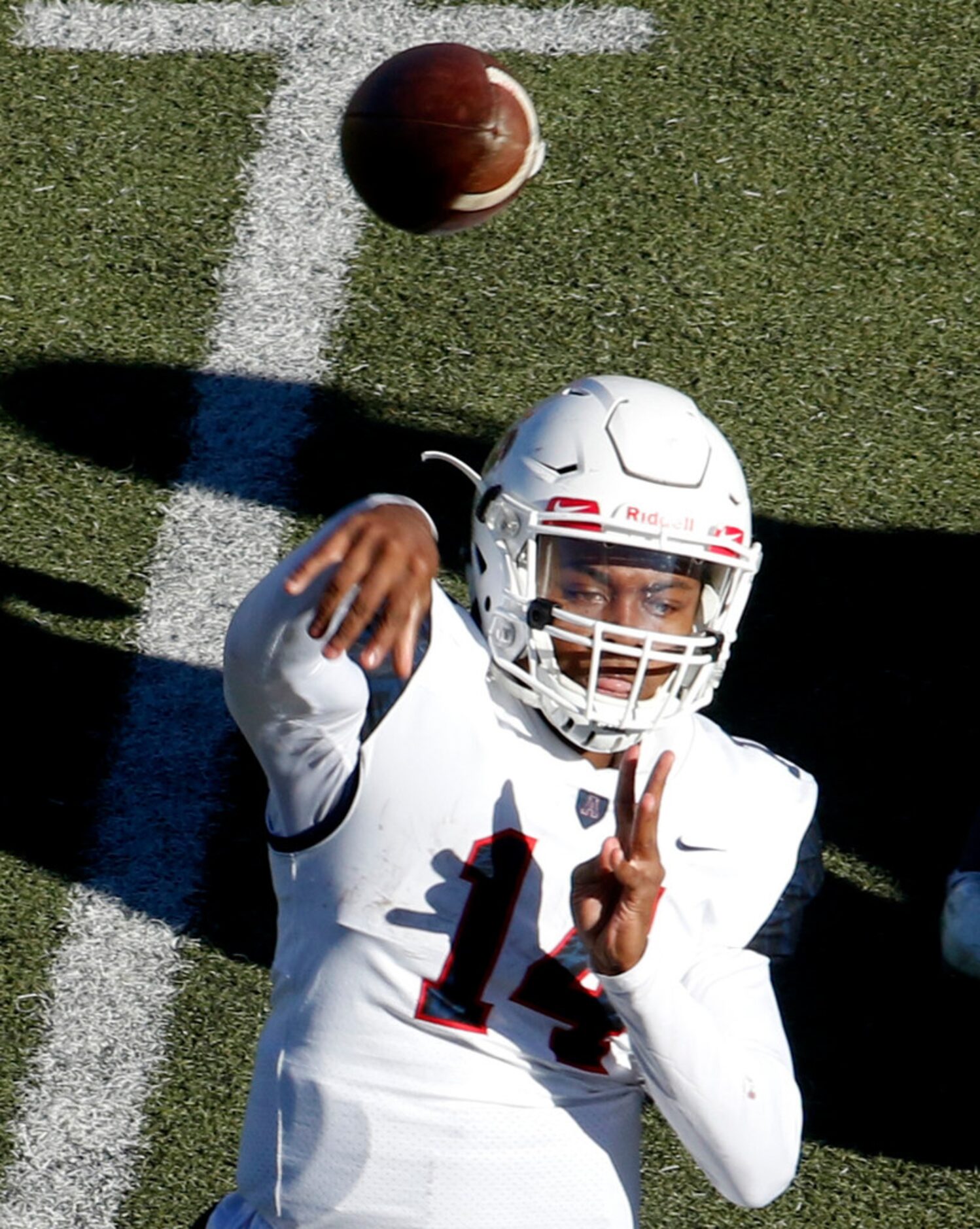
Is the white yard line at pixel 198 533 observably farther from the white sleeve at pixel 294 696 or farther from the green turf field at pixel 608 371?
the white sleeve at pixel 294 696

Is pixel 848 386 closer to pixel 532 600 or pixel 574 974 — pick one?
pixel 532 600

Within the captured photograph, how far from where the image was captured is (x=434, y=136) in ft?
9.53

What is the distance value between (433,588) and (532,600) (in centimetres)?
17

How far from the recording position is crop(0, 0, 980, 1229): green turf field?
3.10 m

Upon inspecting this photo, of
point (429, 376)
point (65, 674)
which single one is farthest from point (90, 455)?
point (429, 376)

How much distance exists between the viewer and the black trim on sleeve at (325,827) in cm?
230

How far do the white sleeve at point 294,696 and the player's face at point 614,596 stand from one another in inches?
13.0

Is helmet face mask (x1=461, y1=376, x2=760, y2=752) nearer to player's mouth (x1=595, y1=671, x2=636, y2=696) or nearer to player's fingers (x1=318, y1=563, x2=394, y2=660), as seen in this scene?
player's mouth (x1=595, y1=671, x2=636, y2=696)

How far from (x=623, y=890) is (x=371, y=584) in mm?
539

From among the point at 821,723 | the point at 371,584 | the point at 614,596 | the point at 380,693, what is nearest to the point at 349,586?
the point at 371,584

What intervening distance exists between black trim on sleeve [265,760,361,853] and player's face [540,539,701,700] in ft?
1.18

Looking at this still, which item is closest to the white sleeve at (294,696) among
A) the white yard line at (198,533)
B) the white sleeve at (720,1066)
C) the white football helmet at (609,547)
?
the white football helmet at (609,547)

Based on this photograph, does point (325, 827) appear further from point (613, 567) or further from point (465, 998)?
point (613, 567)

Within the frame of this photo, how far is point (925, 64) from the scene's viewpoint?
4043 millimetres
